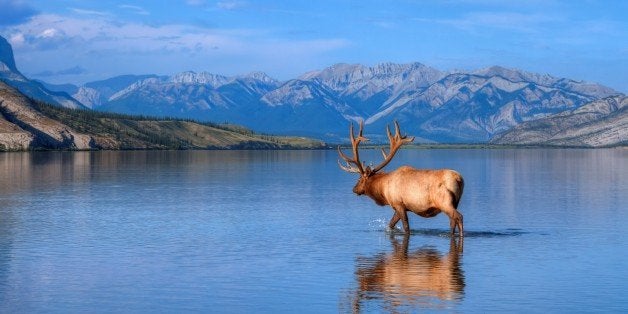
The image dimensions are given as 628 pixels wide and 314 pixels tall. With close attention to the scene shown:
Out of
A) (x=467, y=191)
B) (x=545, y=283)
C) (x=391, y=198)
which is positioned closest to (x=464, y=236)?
(x=391, y=198)

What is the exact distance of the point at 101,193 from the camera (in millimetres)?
65188

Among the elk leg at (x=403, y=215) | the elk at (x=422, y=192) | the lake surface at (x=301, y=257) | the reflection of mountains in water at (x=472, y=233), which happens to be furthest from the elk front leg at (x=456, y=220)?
the elk leg at (x=403, y=215)

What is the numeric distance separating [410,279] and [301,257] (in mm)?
5681

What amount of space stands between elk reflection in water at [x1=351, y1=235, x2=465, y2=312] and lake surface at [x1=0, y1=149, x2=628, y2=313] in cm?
5

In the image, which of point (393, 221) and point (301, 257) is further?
point (393, 221)

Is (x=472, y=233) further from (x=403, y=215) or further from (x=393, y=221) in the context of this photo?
(x=403, y=215)

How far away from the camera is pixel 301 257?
32.1 m

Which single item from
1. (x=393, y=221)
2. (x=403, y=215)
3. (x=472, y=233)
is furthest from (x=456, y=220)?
(x=472, y=233)

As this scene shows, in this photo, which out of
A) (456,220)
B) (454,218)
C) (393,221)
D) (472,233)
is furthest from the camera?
(472,233)

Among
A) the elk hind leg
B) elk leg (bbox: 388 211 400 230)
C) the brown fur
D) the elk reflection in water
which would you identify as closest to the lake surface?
the elk reflection in water

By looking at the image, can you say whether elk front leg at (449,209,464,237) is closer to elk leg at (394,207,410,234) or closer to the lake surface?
A: the lake surface

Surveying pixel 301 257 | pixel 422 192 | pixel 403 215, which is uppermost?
pixel 422 192

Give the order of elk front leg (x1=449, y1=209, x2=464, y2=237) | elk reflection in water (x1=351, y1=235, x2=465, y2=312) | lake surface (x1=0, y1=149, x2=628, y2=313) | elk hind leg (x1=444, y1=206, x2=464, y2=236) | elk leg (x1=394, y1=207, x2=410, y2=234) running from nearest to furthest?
elk reflection in water (x1=351, y1=235, x2=465, y2=312) → lake surface (x1=0, y1=149, x2=628, y2=313) → elk hind leg (x1=444, y1=206, x2=464, y2=236) → elk front leg (x1=449, y1=209, x2=464, y2=237) → elk leg (x1=394, y1=207, x2=410, y2=234)

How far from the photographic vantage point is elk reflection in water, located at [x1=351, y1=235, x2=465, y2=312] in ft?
79.6
